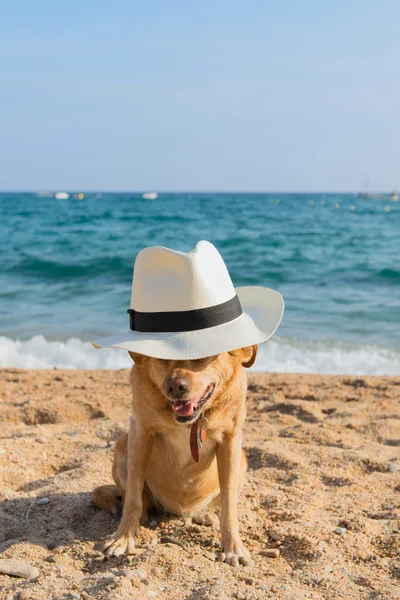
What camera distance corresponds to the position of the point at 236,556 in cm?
327

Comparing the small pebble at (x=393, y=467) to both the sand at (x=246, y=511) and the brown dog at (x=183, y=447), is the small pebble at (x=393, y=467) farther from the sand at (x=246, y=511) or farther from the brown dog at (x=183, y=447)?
the brown dog at (x=183, y=447)

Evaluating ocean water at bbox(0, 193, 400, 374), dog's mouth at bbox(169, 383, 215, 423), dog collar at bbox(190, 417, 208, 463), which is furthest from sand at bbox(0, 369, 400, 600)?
ocean water at bbox(0, 193, 400, 374)

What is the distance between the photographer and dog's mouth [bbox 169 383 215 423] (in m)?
3.02

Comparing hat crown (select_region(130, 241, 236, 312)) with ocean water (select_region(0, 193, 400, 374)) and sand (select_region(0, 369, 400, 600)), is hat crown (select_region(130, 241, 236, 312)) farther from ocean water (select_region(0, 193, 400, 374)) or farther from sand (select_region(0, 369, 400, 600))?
ocean water (select_region(0, 193, 400, 374))

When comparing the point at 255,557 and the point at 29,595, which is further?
the point at 255,557

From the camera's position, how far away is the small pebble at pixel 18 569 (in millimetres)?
2959

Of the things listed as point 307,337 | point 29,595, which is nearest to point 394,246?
point 307,337

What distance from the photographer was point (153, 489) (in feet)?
12.0

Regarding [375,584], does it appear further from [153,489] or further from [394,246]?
[394,246]

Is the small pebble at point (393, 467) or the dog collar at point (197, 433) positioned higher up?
the dog collar at point (197, 433)

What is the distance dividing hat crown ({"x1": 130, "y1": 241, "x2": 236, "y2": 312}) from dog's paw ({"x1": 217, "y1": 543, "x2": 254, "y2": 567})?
1287 millimetres

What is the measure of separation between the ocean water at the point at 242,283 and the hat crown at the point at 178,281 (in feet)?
18.0

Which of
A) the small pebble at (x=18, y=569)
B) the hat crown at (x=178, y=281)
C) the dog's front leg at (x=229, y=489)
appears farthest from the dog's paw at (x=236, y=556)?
the hat crown at (x=178, y=281)

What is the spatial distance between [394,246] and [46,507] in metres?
21.4
